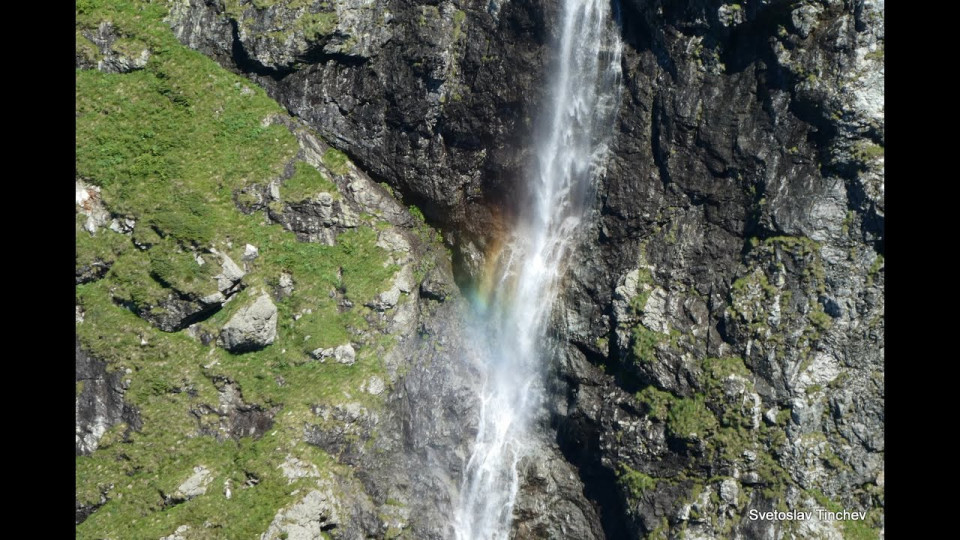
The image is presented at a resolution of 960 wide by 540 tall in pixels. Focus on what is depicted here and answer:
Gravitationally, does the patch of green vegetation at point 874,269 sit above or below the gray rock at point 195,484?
above

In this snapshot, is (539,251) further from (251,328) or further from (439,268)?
(251,328)

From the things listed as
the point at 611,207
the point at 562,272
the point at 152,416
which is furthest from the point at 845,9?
the point at 152,416

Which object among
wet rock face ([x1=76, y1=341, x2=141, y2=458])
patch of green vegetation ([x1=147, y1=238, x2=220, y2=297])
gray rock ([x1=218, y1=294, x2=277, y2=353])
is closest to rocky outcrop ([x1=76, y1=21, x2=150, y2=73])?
patch of green vegetation ([x1=147, y1=238, x2=220, y2=297])

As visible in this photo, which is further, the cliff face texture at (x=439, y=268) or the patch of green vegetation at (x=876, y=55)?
the cliff face texture at (x=439, y=268)

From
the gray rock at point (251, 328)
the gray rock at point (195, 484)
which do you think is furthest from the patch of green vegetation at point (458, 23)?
the gray rock at point (195, 484)

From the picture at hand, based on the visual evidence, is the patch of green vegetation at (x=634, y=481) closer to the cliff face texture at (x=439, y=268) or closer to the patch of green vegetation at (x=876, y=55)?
the cliff face texture at (x=439, y=268)

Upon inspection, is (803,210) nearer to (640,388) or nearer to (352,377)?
(640,388)
